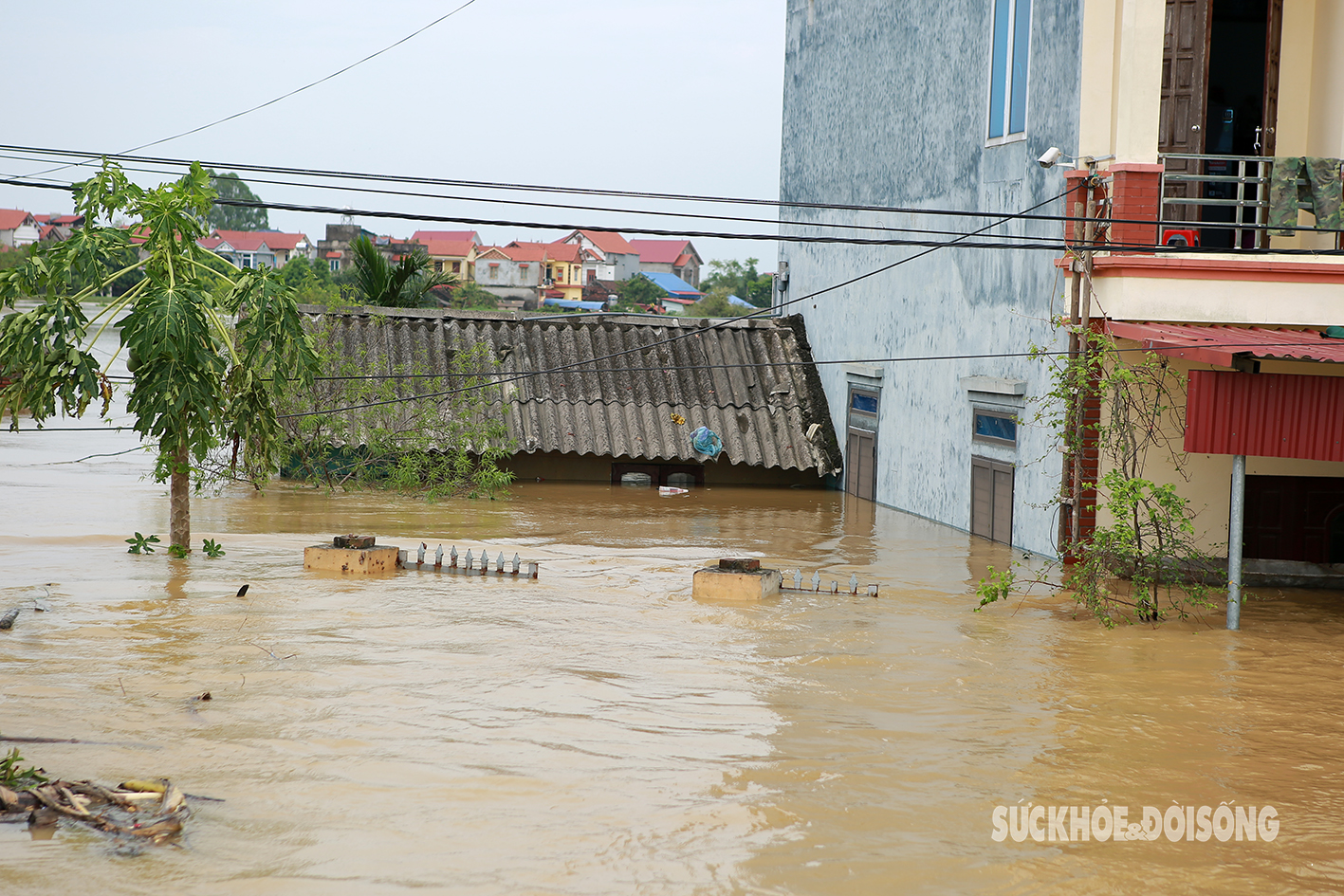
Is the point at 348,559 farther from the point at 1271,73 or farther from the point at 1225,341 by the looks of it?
the point at 1271,73

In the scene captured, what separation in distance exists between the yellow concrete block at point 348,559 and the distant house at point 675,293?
170 feet

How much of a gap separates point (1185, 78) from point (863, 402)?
8058 mm

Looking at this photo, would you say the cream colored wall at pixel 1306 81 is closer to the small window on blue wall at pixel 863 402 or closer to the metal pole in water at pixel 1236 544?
the metal pole in water at pixel 1236 544

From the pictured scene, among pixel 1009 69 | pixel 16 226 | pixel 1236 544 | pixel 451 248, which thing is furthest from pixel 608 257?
pixel 1236 544

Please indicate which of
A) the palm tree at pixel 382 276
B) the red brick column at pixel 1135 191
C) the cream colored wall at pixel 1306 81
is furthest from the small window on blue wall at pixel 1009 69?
the palm tree at pixel 382 276

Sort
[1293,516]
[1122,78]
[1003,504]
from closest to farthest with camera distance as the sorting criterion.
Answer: [1122,78]
[1293,516]
[1003,504]

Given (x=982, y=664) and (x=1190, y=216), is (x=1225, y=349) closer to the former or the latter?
(x=982, y=664)

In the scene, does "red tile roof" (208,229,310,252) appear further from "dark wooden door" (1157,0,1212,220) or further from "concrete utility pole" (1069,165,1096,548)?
"concrete utility pole" (1069,165,1096,548)

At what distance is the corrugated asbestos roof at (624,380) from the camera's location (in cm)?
2114

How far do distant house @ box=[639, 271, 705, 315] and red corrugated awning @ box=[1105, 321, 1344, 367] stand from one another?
52.0 m

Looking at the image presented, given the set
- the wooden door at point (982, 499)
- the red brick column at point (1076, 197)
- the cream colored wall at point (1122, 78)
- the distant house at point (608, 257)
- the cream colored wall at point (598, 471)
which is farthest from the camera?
the distant house at point (608, 257)

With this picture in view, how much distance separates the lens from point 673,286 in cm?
8744

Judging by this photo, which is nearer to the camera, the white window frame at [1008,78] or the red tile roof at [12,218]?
the white window frame at [1008,78]

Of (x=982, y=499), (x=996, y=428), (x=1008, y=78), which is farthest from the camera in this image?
(x=982, y=499)
